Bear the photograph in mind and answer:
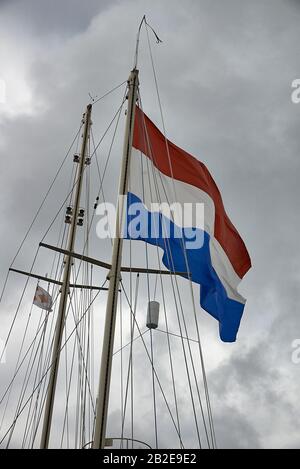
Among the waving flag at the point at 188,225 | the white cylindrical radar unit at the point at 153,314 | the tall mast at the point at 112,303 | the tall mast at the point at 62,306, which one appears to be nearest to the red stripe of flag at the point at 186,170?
the waving flag at the point at 188,225

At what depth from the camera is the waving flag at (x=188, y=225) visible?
15.8 metres

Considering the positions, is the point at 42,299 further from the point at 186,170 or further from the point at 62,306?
the point at 186,170

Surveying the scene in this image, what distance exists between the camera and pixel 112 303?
12.0 m

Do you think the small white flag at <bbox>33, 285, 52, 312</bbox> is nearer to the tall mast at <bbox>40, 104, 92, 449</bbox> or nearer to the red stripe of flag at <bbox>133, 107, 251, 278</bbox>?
the tall mast at <bbox>40, 104, 92, 449</bbox>

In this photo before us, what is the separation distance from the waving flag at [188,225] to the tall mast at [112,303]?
1.14 metres

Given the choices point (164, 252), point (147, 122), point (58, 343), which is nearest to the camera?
point (164, 252)

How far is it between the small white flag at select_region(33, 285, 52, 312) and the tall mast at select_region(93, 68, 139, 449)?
1250 centimetres

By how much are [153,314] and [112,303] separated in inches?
76.7
